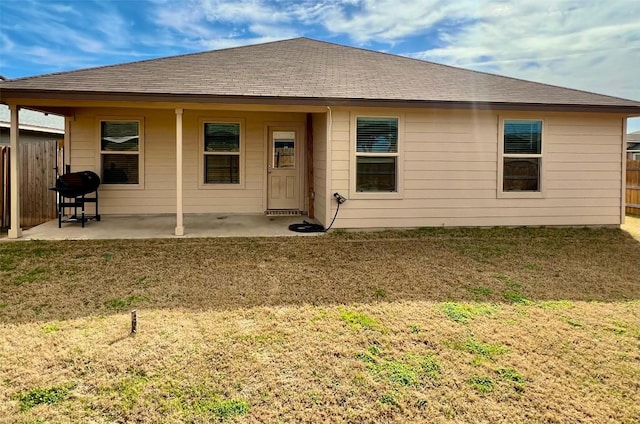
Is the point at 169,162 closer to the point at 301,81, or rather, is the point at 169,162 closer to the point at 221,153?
the point at 221,153

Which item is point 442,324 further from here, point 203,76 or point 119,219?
point 119,219

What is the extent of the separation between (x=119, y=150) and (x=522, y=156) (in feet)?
26.8

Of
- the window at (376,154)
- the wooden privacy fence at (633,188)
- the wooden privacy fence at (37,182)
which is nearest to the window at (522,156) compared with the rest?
the window at (376,154)

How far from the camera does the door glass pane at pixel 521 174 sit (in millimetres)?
7723

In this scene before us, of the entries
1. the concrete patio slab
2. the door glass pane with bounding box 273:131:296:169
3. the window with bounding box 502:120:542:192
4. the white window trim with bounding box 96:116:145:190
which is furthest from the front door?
the window with bounding box 502:120:542:192

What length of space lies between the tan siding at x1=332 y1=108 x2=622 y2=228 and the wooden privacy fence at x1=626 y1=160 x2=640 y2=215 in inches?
160

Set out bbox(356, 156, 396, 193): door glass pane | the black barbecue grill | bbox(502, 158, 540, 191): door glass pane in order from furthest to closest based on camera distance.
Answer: bbox(502, 158, 540, 191): door glass pane
the black barbecue grill
bbox(356, 156, 396, 193): door glass pane

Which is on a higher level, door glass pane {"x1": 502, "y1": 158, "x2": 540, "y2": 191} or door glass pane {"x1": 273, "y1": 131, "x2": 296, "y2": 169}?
door glass pane {"x1": 273, "y1": 131, "x2": 296, "y2": 169}

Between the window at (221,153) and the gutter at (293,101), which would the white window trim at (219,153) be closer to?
the window at (221,153)

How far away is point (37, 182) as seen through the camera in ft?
27.5

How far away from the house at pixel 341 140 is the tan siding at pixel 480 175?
0.07 feet

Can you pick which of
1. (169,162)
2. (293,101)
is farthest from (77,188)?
(293,101)

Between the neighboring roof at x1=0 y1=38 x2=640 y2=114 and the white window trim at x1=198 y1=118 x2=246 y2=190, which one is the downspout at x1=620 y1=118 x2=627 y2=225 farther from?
the white window trim at x1=198 y1=118 x2=246 y2=190

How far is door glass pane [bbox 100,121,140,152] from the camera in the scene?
8.61 m
